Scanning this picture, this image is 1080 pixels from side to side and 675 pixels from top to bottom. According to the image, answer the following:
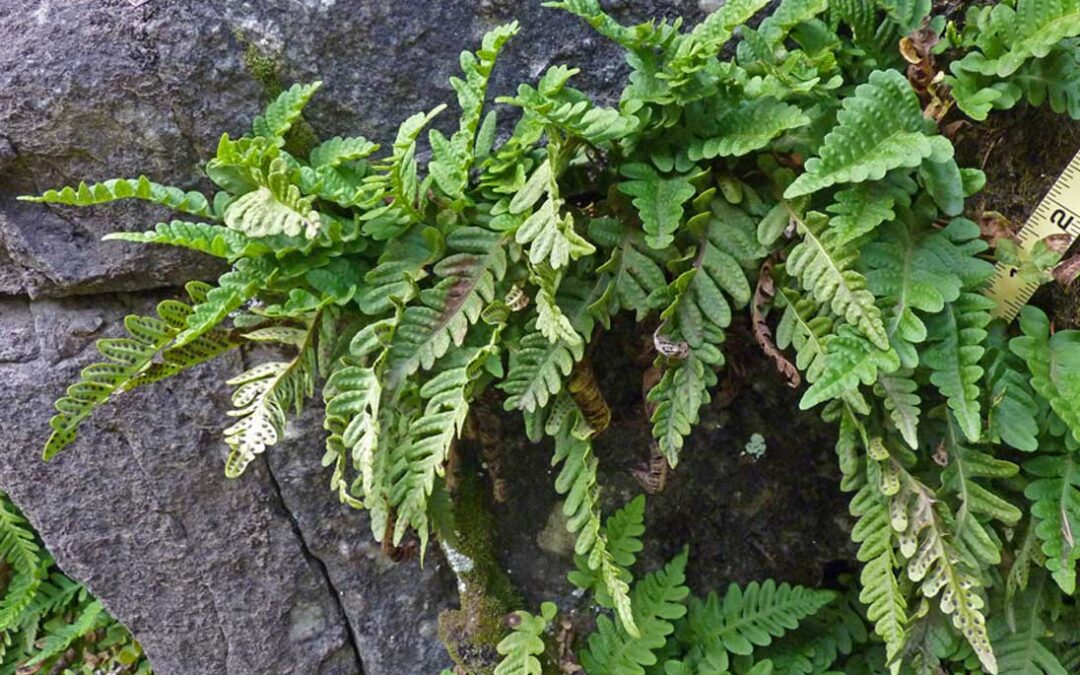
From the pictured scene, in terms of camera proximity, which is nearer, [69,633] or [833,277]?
[833,277]

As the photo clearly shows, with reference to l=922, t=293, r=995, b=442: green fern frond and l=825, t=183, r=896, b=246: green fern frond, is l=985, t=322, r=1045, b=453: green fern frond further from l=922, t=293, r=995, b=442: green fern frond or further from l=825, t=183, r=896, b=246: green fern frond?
l=825, t=183, r=896, b=246: green fern frond

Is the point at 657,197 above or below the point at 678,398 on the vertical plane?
above

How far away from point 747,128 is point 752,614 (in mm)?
1257

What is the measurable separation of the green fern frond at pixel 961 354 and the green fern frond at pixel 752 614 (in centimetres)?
72

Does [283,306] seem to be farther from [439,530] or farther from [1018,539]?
[1018,539]

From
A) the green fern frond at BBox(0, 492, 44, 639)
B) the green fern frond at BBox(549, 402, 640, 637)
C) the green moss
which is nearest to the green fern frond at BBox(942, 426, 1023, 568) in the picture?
the green fern frond at BBox(549, 402, 640, 637)

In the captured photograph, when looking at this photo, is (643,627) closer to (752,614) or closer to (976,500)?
(752,614)

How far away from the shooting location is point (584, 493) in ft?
6.17

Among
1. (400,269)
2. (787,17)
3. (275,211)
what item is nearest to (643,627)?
(400,269)

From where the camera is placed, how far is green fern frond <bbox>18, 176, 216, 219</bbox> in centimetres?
168

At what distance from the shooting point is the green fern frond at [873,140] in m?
1.59

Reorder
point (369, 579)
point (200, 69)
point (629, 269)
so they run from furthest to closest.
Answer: point (369, 579), point (200, 69), point (629, 269)

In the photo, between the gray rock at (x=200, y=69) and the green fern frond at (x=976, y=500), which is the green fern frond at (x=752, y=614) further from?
the gray rock at (x=200, y=69)

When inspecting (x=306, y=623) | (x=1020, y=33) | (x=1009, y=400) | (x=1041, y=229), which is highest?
(x=1020, y=33)
